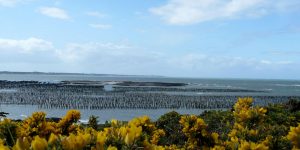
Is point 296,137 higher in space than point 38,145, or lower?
lower

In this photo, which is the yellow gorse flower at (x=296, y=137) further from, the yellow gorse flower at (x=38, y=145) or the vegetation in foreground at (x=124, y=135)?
the yellow gorse flower at (x=38, y=145)

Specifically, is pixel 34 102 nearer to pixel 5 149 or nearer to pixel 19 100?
pixel 19 100

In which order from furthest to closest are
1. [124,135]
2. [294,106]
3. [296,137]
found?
1. [294,106]
2. [296,137]
3. [124,135]

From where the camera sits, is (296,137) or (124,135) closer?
(124,135)

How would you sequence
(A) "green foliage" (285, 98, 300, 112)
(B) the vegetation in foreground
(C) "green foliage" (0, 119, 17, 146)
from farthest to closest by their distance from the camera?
(A) "green foliage" (285, 98, 300, 112) → (C) "green foliage" (0, 119, 17, 146) → (B) the vegetation in foreground

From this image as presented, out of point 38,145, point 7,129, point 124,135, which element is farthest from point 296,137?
point 7,129

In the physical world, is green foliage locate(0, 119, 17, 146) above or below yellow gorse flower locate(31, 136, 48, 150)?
below

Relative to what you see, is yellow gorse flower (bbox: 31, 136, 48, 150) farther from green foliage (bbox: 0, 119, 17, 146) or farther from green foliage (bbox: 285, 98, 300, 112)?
green foliage (bbox: 285, 98, 300, 112)

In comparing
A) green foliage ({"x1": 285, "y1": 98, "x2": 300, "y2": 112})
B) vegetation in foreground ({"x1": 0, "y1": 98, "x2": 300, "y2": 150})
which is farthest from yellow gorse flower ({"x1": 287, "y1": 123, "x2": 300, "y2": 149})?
green foliage ({"x1": 285, "y1": 98, "x2": 300, "y2": 112})

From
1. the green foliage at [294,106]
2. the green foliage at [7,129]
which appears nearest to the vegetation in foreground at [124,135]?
the green foliage at [7,129]

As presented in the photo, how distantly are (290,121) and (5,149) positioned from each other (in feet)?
52.4

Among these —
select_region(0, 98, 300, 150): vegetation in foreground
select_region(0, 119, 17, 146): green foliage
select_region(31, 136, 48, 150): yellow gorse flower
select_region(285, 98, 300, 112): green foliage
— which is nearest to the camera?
select_region(31, 136, 48, 150): yellow gorse flower

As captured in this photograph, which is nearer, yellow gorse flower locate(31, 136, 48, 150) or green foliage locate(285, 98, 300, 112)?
yellow gorse flower locate(31, 136, 48, 150)

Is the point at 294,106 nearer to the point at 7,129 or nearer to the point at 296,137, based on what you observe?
the point at 296,137
